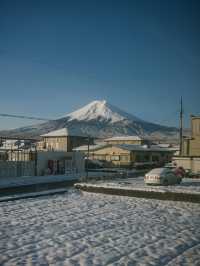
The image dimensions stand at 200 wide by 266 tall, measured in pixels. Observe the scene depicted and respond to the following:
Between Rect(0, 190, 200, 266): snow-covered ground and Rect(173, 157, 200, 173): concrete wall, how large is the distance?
76.6ft

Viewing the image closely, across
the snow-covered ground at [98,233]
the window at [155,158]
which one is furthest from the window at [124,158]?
the snow-covered ground at [98,233]

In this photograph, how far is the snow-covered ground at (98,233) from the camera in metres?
8.72

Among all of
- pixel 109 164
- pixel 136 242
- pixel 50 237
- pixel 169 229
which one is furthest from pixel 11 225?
pixel 109 164

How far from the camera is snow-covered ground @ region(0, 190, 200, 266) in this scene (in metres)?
8.72

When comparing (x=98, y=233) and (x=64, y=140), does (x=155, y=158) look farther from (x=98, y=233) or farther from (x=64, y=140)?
(x=98, y=233)

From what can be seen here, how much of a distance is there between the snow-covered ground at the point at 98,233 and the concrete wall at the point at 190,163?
23347 mm

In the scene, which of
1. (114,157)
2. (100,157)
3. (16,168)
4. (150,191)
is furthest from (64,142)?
(150,191)

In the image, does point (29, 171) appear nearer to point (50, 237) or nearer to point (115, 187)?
point (115, 187)

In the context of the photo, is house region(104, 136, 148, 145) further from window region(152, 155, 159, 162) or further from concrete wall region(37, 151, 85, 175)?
concrete wall region(37, 151, 85, 175)

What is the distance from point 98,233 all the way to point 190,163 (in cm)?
3120

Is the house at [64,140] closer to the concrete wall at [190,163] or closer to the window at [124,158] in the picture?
the window at [124,158]

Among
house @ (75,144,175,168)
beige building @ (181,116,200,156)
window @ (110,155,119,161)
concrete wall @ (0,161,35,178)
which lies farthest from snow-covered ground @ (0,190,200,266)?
window @ (110,155,119,161)

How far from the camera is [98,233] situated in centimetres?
1128

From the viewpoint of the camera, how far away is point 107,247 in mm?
9672
